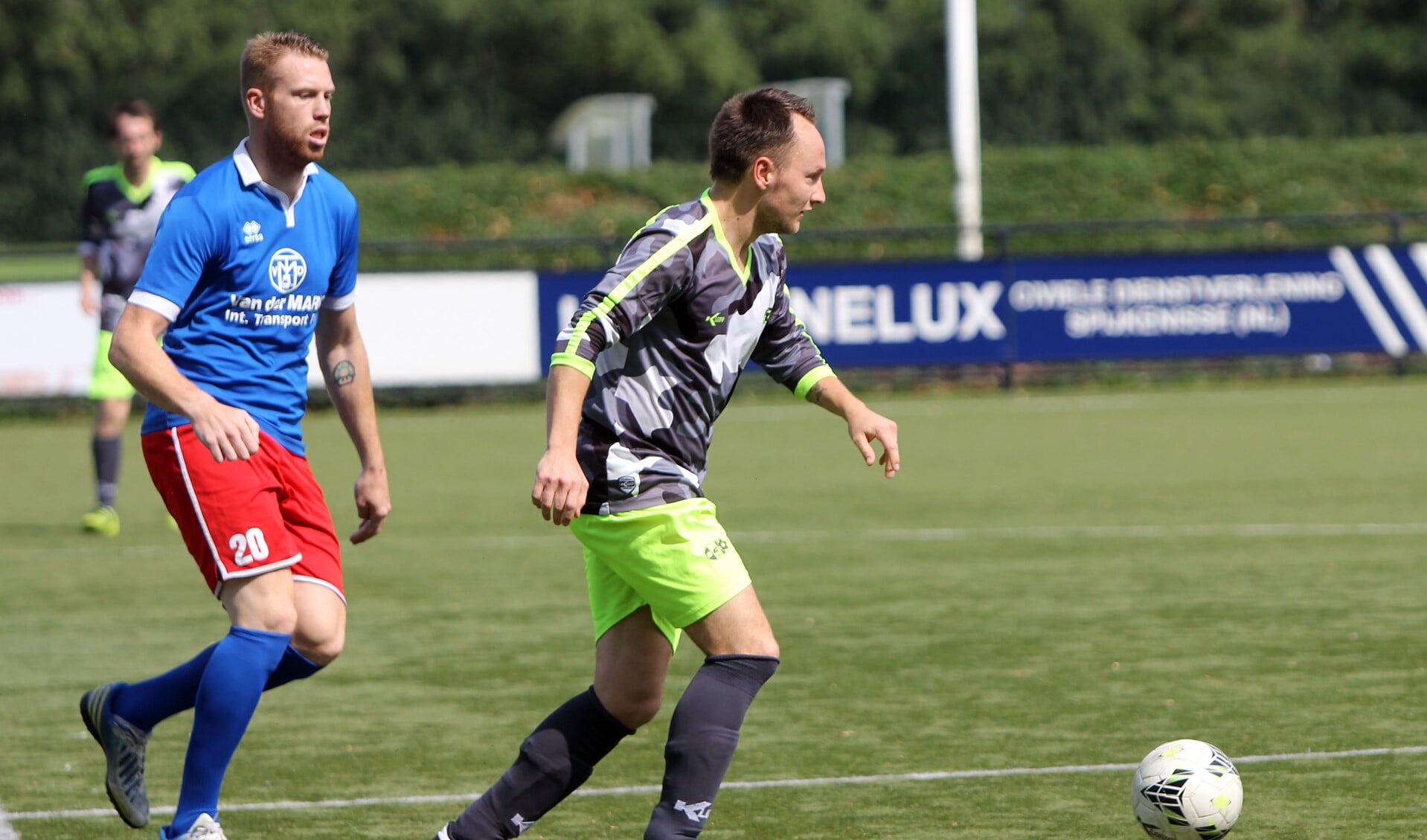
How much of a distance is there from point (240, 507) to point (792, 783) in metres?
1.75

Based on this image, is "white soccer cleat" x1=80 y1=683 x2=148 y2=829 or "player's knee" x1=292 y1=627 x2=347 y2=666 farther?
"white soccer cleat" x1=80 y1=683 x2=148 y2=829

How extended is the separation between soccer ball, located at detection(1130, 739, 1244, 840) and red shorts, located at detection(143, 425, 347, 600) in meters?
2.08

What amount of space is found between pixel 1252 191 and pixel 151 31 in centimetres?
2853

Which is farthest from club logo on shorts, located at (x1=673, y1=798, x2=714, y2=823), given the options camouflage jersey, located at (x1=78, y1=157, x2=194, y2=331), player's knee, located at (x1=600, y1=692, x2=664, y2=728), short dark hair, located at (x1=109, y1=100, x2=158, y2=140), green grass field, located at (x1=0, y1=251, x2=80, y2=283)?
green grass field, located at (x1=0, y1=251, x2=80, y2=283)

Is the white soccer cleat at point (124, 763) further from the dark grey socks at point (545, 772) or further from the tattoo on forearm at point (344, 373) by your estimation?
the dark grey socks at point (545, 772)

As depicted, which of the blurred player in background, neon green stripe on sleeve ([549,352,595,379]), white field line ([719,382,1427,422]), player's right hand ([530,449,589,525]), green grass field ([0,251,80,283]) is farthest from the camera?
green grass field ([0,251,80,283])

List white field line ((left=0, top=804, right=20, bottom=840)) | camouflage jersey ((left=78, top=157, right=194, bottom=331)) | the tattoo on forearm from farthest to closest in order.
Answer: camouflage jersey ((left=78, top=157, right=194, bottom=331))
the tattoo on forearm
white field line ((left=0, top=804, right=20, bottom=840))

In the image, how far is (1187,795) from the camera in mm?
4586

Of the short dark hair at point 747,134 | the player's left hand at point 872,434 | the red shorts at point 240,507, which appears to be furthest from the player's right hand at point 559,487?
the red shorts at point 240,507

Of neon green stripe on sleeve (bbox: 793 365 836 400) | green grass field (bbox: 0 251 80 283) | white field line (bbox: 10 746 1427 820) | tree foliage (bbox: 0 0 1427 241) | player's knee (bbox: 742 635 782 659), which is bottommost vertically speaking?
white field line (bbox: 10 746 1427 820)

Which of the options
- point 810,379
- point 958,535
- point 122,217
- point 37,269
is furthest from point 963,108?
point 810,379

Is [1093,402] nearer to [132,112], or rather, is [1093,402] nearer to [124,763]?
[132,112]

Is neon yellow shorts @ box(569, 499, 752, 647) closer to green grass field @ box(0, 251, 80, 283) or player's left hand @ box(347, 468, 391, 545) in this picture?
player's left hand @ box(347, 468, 391, 545)

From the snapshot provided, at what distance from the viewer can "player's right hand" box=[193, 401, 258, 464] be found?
433 centimetres
